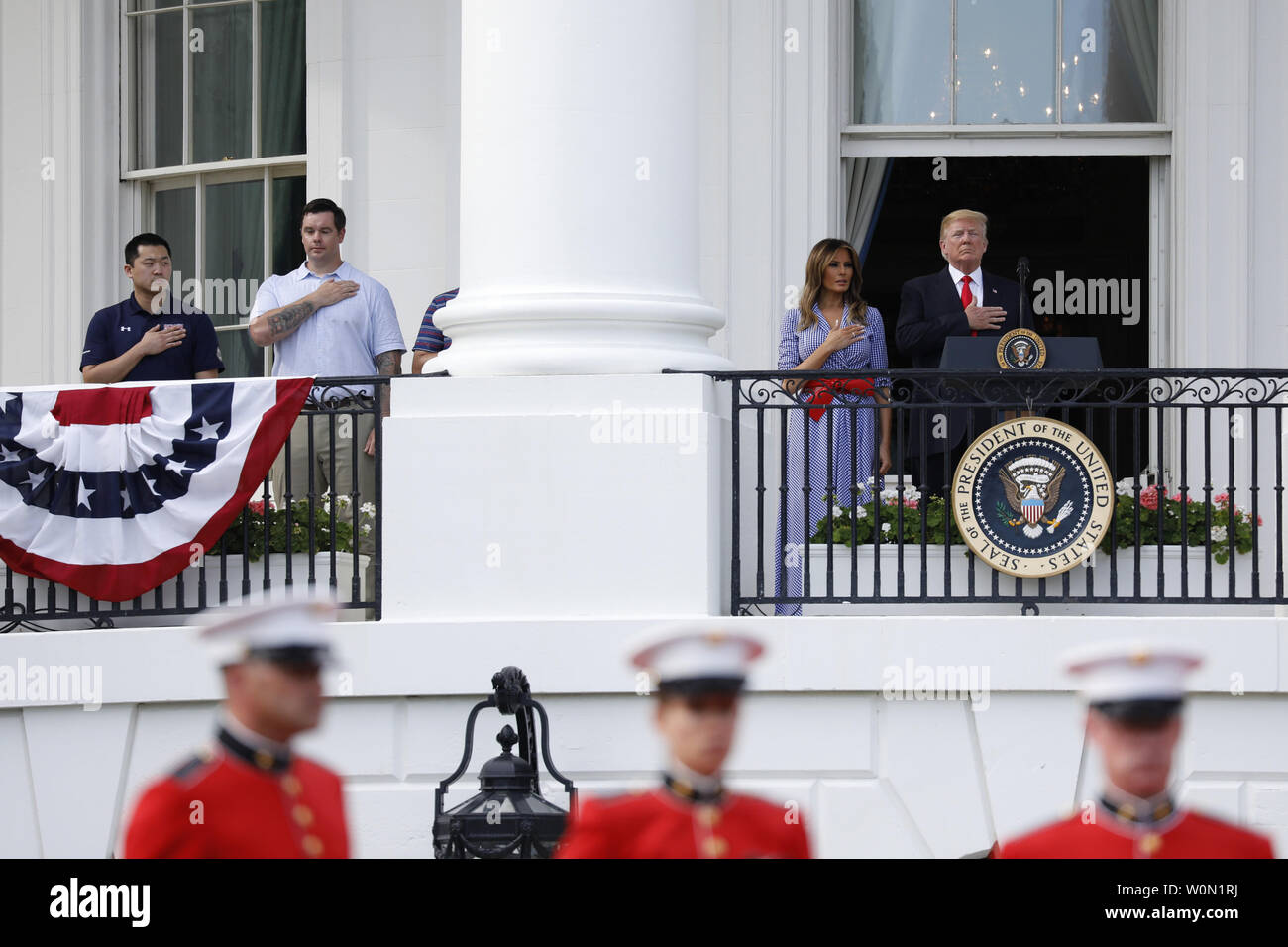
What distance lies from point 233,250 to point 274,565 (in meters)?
4.54

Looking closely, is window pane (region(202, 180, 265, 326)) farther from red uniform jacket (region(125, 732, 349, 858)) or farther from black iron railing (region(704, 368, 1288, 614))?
red uniform jacket (region(125, 732, 349, 858))

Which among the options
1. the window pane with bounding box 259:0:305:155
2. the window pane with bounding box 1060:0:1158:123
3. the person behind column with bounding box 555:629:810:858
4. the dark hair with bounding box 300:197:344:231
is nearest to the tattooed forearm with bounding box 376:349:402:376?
the dark hair with bounding box 300:197:344:231

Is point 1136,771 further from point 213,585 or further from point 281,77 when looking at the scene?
point 281,77

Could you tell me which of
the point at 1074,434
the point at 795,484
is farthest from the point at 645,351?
the point at 1074,434

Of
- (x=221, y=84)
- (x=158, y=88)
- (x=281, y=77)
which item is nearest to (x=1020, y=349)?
(x=281, y=77)

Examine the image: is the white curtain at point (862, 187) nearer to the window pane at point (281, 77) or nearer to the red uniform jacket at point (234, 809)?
the window pane at point (281, 77)

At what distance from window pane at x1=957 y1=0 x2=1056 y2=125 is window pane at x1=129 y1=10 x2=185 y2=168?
525 centimetres

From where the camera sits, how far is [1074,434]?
7.93 m

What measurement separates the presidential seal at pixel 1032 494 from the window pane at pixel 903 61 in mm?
4103

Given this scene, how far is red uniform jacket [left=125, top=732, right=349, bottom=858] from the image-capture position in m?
2.60

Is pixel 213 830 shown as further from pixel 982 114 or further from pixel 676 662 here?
pixel 982 114

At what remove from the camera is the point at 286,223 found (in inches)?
479
